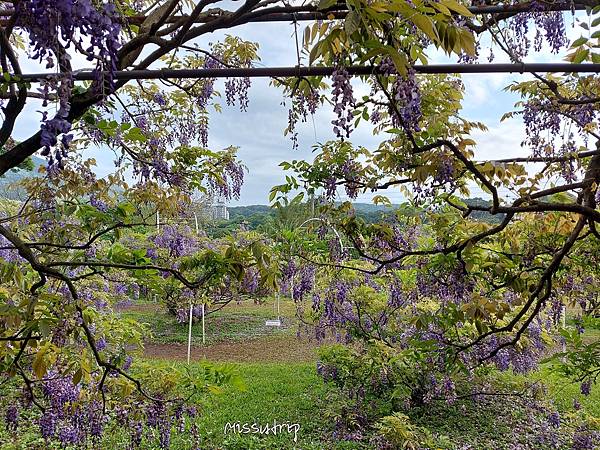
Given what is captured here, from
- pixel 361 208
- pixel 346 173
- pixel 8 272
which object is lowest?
pixel 8 272

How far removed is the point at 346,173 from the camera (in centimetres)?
313

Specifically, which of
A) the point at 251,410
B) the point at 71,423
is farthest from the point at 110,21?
the point at 251,410

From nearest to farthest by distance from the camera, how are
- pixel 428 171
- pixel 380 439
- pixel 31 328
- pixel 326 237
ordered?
pixel 31 328
pixel 428 171
pixel 326 237
pixel 380 439

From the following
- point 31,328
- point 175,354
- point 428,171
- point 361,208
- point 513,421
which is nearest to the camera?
point 31,328

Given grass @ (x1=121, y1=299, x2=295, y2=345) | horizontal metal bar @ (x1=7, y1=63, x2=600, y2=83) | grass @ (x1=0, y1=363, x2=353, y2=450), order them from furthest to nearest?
grass @ (x1=121, y1=299, x2=295, y2=345), grass @ (x1=0, y1=363, x2=353, y2=450), horizontal metal bar @ (x1=7, y1=63, x2=600, y2=83)

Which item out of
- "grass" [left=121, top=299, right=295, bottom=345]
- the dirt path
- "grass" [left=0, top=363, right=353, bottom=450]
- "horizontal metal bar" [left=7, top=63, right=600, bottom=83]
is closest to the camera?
"horizontal metal bar" [left=7, top=63, right=600, bottom=83]

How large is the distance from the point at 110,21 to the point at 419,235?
166 inches

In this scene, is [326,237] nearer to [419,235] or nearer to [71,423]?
[419,235]

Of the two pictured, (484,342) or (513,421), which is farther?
(513,421)

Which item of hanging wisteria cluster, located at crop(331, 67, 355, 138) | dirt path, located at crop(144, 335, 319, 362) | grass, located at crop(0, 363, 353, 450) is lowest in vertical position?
dirt path, located at crop(144, 335, 319, 362)

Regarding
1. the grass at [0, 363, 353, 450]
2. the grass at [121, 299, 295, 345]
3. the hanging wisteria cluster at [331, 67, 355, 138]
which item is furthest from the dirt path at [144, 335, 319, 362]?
the hanging wisteria cluster at [331, 67, 355, 138]

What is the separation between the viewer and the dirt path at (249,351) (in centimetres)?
1032

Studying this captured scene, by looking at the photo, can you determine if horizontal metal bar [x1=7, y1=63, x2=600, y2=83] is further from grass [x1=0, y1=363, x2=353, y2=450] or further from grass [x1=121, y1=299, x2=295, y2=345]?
grass [x1=121, y1=299, x2=295, y2=345]

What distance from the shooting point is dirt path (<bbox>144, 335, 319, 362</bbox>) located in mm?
10320
